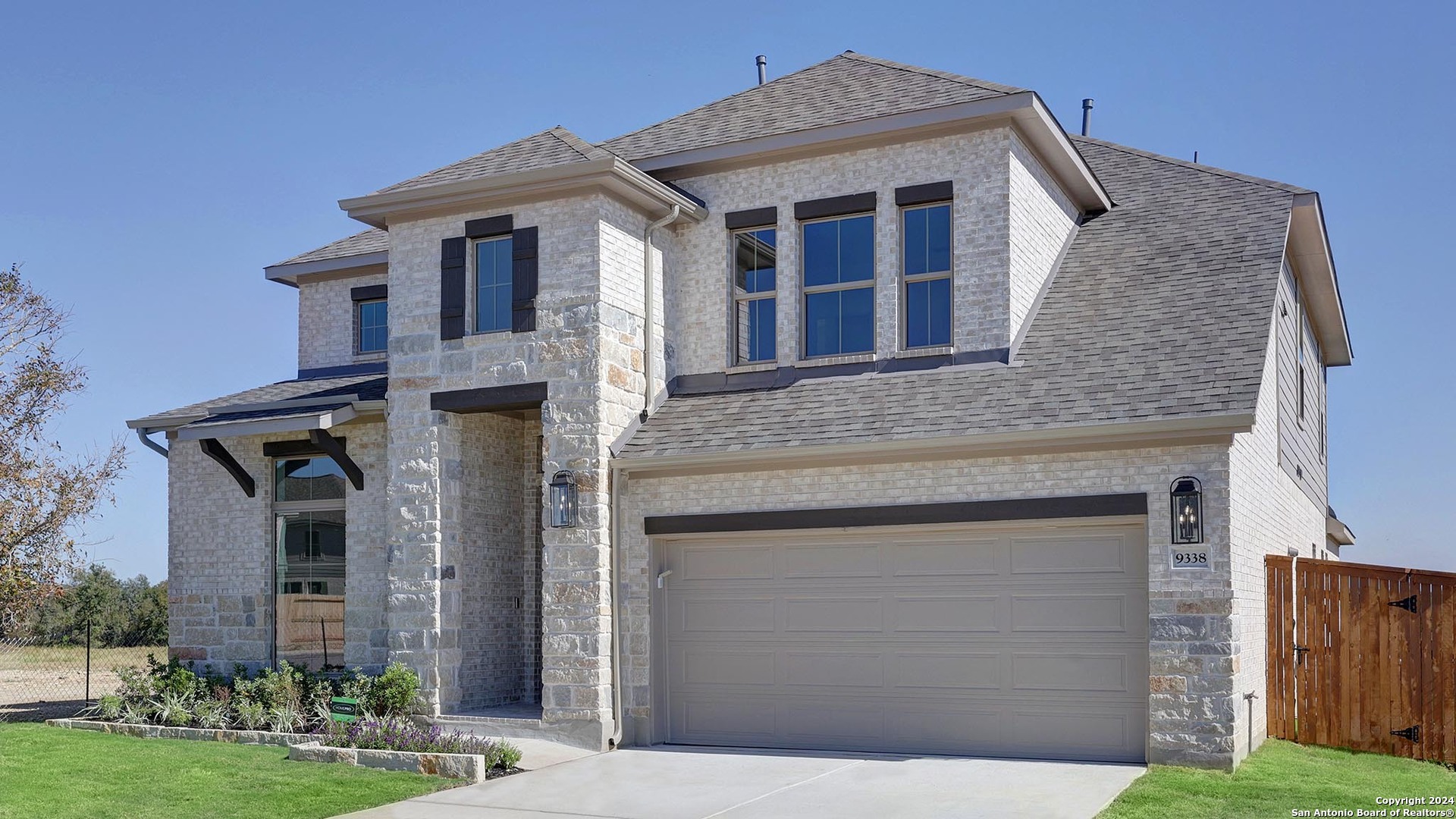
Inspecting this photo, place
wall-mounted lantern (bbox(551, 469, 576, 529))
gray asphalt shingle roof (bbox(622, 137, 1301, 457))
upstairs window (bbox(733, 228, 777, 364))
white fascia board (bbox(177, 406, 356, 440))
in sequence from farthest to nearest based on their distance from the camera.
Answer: white fascia board (bbox(177, 406, 356, 440)) < upstairs window (bbox(733, 228, 777, 364)) < wall-mounted lantern (bbox(551, 469, 576, 529)) < gray asphalt shingle roof (bbox(622, 137, 1301, 457))

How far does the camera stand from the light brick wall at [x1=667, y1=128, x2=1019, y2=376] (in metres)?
14.6

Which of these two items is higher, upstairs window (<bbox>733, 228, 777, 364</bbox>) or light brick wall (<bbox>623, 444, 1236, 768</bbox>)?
upstairs window (<bbox>733, 228, 777, 364</bbox>)

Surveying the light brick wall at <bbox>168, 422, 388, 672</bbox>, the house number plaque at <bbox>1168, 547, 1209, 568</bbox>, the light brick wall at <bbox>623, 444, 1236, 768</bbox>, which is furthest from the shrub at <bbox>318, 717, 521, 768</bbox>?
the house number plaque at <bbox>1168, 547, 1209, 568</bbox>

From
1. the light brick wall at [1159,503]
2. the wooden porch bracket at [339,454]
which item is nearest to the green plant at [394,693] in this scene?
the wooden porch bracket at [339,454]

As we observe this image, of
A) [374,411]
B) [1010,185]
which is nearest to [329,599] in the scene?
[374,411]

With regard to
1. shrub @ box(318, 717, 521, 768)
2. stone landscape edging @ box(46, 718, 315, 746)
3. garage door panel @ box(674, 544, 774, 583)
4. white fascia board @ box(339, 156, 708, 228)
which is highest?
white fascia board @ box(339, 156, 708, 228)

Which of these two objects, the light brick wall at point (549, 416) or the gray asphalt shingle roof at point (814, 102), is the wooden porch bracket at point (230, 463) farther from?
the gray asphalt shingle roof at point (814, 102)

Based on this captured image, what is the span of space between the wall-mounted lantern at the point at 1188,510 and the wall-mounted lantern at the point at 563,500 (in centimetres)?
607

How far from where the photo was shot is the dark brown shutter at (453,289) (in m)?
15.2

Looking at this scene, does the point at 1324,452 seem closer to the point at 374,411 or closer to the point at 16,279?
the point at 374,411

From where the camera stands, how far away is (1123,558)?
12.7 m

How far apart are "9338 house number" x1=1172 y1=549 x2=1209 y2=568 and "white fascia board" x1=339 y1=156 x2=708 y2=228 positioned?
6.65m

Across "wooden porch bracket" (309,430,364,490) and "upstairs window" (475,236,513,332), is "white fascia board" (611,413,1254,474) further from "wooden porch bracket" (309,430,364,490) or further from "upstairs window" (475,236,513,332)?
"wooden porch bracket" (309,430,364,490)
